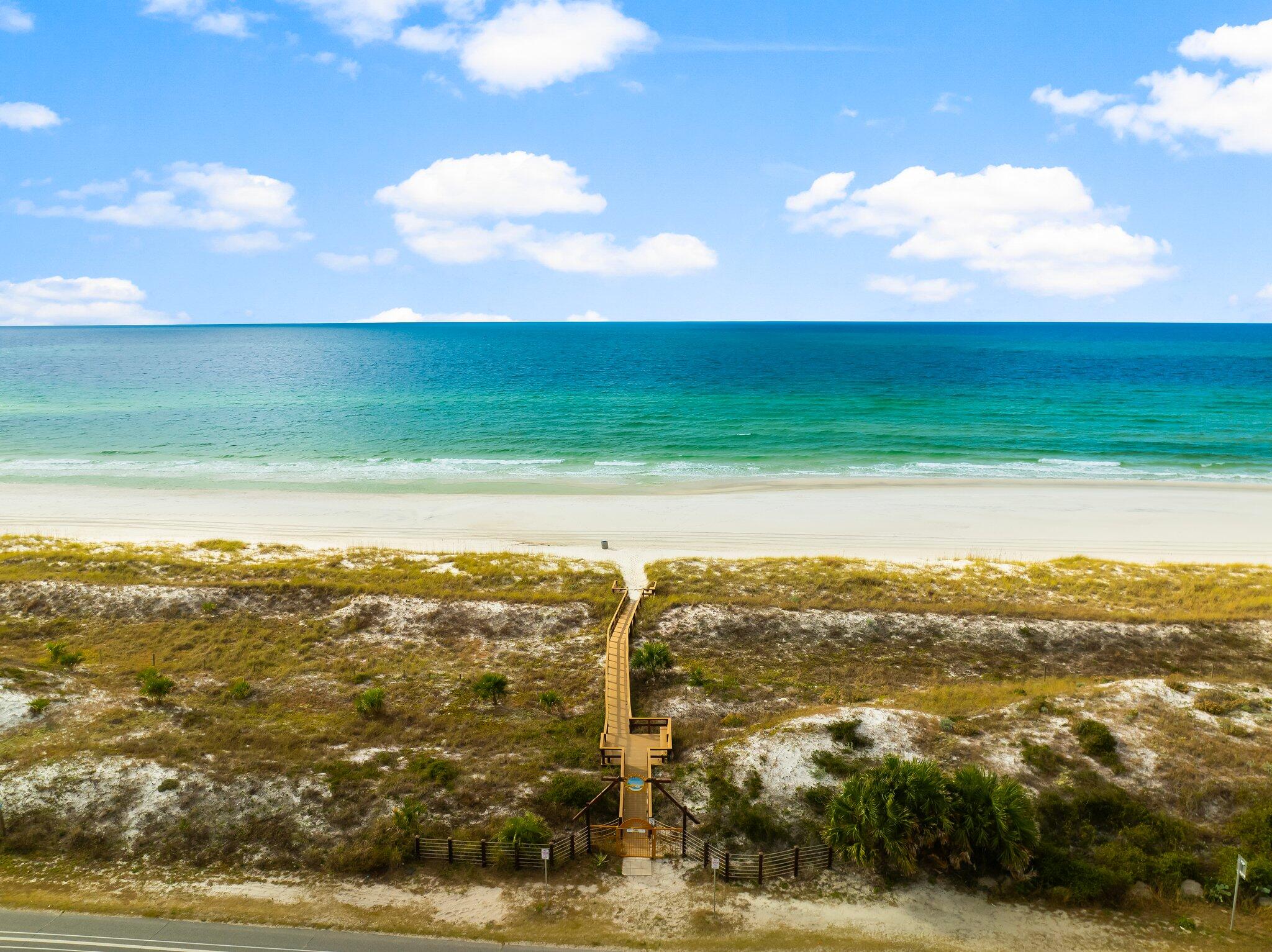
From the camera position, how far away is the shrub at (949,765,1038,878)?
19.9 m

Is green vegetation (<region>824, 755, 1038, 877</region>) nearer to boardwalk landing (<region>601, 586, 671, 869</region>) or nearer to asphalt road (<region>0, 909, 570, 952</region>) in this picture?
boardwalk landing (<region>601, 586, 671, 869</region>)

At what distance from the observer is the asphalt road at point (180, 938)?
58.0 ft

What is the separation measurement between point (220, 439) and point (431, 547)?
5536 cm

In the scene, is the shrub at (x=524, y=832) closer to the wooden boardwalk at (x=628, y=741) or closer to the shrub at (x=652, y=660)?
the wooden boardwalk at (x=628, y=741)

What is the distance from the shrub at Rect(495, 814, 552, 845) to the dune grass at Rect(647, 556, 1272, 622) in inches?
631

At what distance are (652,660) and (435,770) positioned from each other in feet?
34.2

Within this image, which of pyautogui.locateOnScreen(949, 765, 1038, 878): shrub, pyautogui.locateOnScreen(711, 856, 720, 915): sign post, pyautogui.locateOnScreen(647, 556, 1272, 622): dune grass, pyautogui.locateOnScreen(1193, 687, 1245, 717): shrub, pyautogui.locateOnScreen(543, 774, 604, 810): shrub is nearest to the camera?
pyautogui.locateOnScreen(711, 856, 720, 915): sign post

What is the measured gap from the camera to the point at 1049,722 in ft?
85.7

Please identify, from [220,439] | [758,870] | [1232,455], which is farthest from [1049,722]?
[220,439]

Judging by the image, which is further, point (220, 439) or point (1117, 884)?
point (220, 439)

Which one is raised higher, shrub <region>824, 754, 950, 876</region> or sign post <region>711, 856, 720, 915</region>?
shrub <region>824, 754, 950, 876</region>

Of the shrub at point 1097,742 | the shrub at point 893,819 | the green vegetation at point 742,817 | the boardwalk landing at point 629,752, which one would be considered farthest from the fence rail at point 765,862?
the shrub at point 1097,742

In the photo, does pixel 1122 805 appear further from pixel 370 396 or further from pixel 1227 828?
pixel 370 396

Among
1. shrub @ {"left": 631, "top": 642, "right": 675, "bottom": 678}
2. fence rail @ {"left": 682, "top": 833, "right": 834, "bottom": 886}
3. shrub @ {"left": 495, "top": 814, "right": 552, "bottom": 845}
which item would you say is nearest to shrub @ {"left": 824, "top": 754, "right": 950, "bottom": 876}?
fence rail @ {"left": 682, "top": 833, "right": 834, "bottom": 886}
